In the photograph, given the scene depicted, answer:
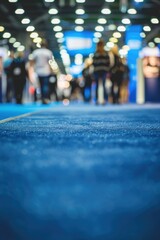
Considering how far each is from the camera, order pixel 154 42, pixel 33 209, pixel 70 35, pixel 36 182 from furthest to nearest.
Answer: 1. pixel 154 42
2. pixel 70 35
3. pixel 36 182
4. pixel 33 209

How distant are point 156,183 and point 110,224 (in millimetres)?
547

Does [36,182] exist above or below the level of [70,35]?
below

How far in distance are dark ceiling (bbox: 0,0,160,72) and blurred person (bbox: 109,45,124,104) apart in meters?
7.01

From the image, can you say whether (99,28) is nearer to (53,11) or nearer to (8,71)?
(53,11)

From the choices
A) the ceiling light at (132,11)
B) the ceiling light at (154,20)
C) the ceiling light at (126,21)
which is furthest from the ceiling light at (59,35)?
the ceiling light at (132,11)

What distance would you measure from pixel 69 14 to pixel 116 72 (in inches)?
435

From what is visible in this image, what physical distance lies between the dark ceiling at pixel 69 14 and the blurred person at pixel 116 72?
23.0 feet

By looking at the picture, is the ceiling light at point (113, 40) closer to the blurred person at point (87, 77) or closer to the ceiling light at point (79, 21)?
the ceiling light at point (79, 21)

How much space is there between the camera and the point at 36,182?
1648 mm

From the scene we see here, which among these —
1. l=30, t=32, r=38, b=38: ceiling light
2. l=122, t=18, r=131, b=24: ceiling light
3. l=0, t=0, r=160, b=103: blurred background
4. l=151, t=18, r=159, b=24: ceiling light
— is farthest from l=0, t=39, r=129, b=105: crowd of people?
l=30, t=32, r=38, b=38: ceiling light

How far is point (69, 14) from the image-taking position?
76.8 feet

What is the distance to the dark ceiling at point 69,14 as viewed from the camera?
2081 cm

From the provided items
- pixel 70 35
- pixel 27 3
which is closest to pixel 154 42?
pixel 70 35

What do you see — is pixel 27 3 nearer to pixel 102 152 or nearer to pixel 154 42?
pixel 154 42
